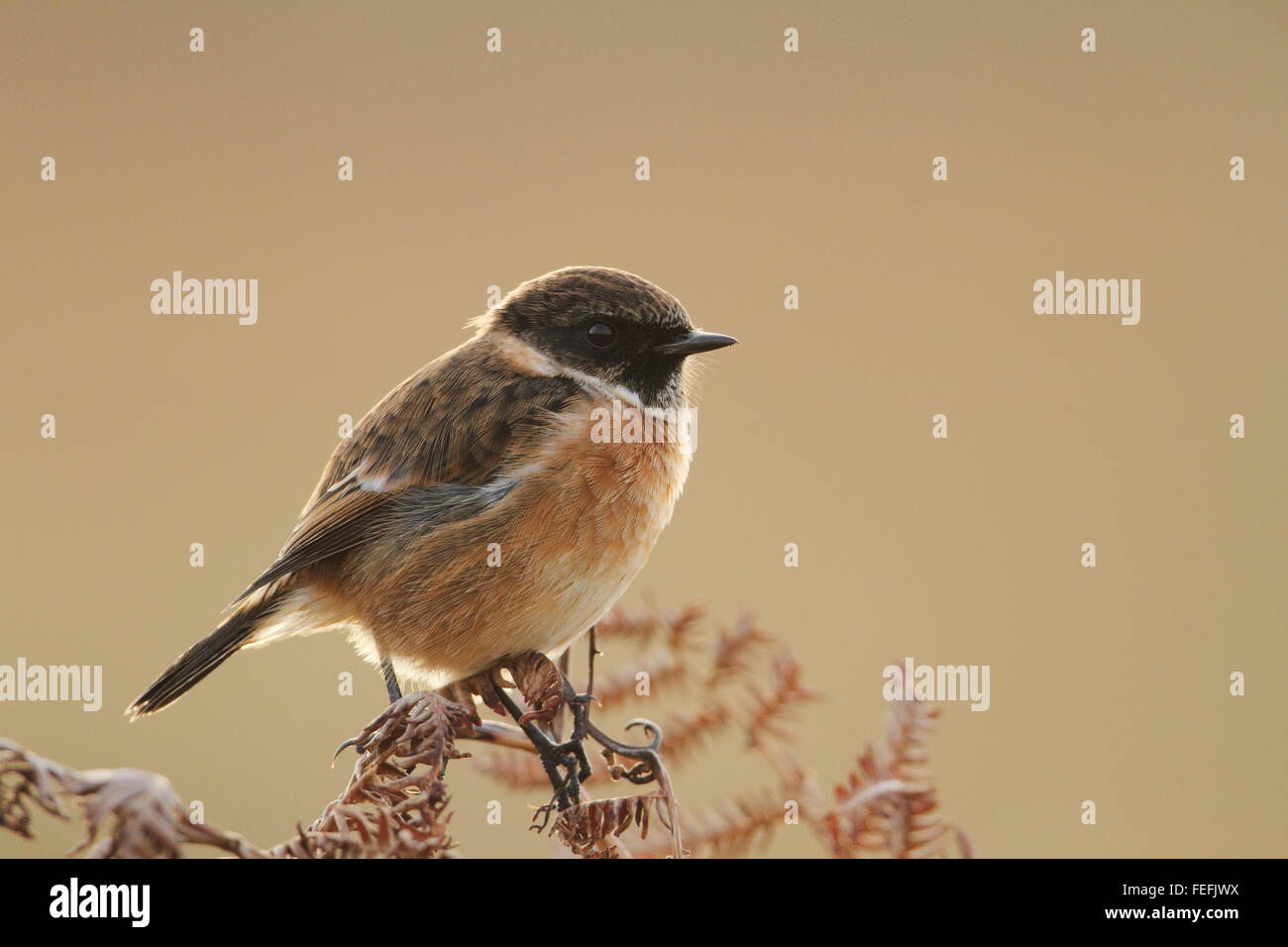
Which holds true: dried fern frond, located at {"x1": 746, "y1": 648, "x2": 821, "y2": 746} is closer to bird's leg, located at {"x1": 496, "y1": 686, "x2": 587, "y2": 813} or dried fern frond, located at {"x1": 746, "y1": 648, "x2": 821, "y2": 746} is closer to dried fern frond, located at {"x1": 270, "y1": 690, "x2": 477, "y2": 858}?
bird's leg, located at {"x1": 496, "y1": 686, "x2": 587, "y2": 813}

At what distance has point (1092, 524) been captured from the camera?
8000mm

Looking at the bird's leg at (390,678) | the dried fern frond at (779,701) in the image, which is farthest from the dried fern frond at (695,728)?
the bird's leg at (390,678)

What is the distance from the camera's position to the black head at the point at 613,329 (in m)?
3.92

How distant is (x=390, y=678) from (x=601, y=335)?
1.22m

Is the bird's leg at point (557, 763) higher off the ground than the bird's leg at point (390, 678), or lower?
lower

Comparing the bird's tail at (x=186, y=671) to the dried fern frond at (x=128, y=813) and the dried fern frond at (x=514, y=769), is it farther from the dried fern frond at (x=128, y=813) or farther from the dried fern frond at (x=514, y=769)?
the dried fern frond at (x=128, y=813)

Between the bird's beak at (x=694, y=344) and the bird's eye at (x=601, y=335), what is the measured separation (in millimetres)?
147

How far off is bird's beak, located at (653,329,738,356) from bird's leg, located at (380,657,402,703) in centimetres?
124

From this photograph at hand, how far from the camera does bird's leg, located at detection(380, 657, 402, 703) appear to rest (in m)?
3.66

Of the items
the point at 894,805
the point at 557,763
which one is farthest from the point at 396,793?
the point at 894,805

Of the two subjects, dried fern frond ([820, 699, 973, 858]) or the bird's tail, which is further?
the bird's tail

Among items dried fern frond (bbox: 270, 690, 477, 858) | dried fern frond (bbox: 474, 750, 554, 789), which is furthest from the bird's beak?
dried fern frond (bbox: 270, 690, 477, 858)

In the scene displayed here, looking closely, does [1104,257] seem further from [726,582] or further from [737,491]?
[726,582]

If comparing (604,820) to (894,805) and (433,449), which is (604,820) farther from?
(433,449)
